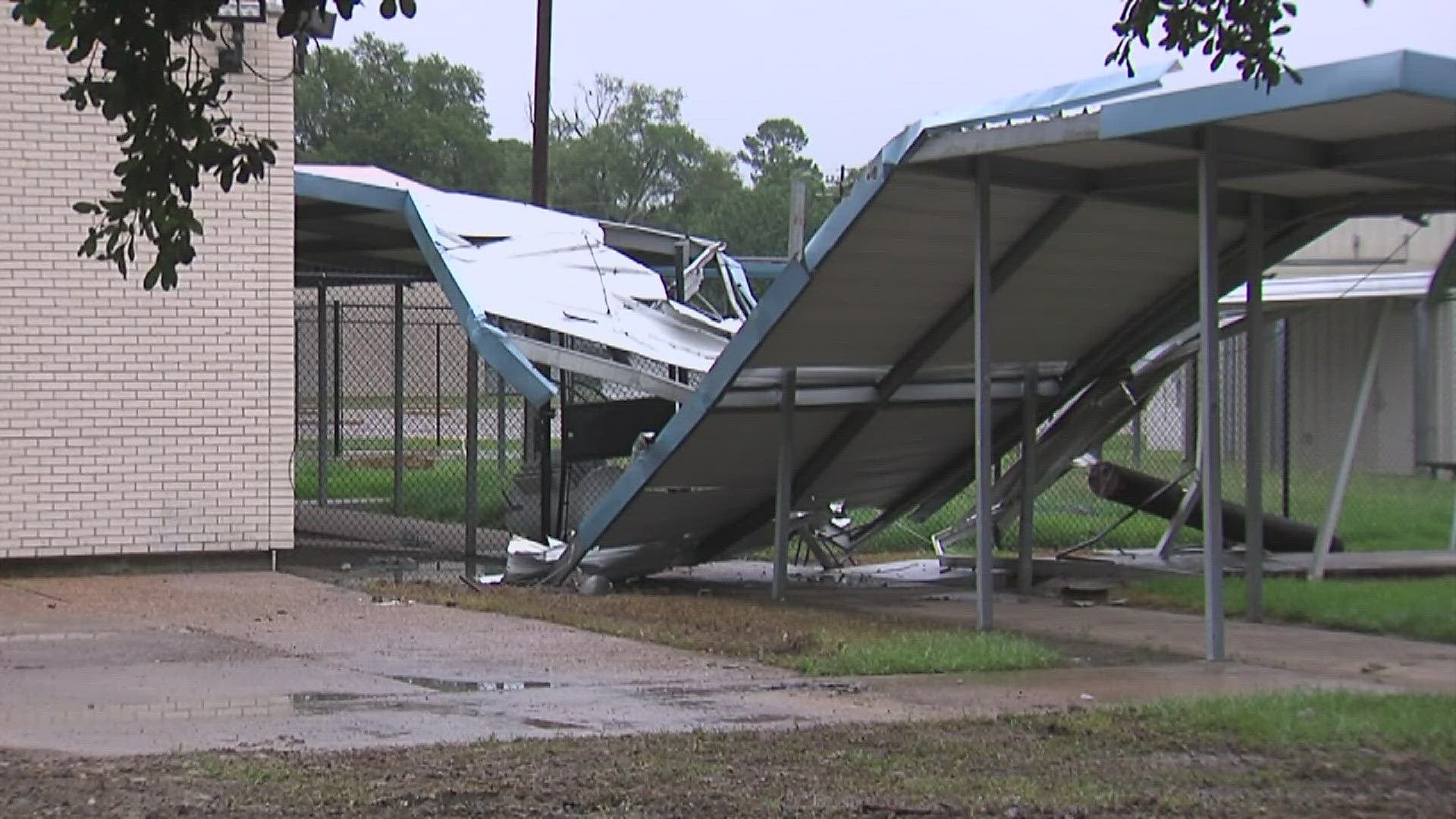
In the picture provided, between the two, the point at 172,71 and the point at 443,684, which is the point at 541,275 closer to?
the point at 443,684

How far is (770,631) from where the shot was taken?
11273 mm

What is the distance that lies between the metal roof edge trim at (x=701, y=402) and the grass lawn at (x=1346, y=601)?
3520 mm

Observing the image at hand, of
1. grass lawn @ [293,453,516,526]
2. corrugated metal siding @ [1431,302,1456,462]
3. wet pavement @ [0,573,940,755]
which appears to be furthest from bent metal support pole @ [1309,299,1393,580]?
grass lawn @ [293,453,516,526]

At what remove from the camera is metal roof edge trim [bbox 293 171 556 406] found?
12.4 m

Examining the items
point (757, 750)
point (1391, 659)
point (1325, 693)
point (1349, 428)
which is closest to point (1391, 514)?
point (1349, 428)

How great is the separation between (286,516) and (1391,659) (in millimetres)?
8460

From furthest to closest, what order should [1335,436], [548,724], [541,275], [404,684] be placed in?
[1335,436]
[541,275]
[404,684]
[548,724]

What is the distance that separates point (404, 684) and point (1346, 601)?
21.6 feet

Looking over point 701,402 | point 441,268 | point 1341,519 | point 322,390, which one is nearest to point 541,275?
point 441,268

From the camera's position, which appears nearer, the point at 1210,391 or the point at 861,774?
the point at 861,774

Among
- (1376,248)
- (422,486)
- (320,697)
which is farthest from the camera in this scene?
(422,486)

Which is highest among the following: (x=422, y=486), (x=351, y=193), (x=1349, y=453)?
(x=351, y=193)

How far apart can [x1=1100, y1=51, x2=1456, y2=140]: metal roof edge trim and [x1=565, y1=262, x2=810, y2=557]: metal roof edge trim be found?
8.22ft

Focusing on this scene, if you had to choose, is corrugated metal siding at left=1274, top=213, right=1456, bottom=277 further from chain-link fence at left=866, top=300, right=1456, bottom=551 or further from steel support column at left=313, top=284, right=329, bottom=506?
steel support column at left=313, top=284, right=329, bottom=506
